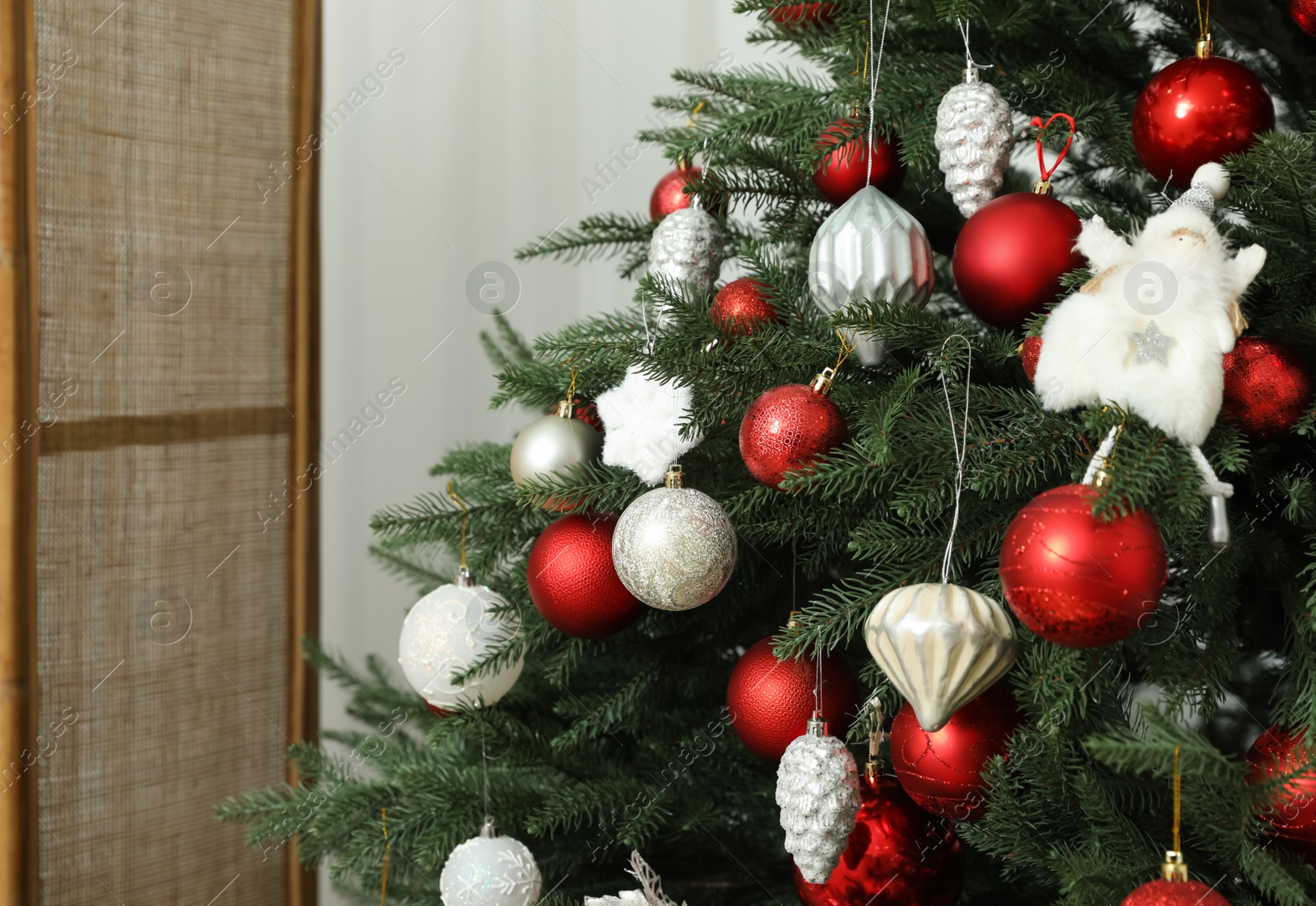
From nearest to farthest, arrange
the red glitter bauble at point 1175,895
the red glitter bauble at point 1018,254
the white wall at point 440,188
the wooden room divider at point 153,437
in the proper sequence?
the red glitter bauble at point 1175,895
the red glitter bauble at point 1018,254
the wooden room divider at point 153,437
the white wall at point 440,188

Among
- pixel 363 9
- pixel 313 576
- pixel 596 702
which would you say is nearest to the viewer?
pixel 596 702

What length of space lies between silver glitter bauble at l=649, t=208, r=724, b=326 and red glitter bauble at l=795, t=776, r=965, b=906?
33 centimetres

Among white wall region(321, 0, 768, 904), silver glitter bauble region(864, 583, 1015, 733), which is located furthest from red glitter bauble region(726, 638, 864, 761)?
white wall region(321, 0, 768, 904)

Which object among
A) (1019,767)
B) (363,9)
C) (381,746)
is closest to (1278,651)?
(1019,767)

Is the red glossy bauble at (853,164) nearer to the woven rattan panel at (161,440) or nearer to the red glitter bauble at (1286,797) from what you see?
the red glitter bauble at (1286,797)

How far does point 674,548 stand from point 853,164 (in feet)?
0.89

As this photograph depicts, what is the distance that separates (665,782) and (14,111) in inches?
29.4

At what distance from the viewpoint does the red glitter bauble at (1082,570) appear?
40cm

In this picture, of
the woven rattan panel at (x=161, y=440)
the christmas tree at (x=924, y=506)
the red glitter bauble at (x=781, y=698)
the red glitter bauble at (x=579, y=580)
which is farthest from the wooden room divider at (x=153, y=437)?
the red glitter bauble at (x=781, y=698)

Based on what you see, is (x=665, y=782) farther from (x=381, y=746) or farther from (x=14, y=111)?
(x=14, y=111)

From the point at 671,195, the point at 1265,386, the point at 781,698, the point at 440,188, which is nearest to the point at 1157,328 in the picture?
the point at 1265,386

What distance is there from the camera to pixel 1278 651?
1.95 ft

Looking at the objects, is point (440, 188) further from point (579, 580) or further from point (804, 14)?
point (579, 580)

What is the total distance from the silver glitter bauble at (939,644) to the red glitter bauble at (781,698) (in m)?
0.11
